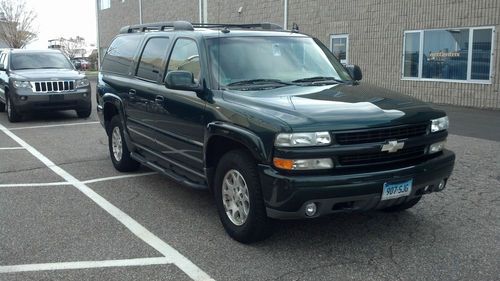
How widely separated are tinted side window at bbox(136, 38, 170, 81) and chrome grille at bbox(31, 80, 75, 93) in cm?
671

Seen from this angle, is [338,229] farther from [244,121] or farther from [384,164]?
[244,121]

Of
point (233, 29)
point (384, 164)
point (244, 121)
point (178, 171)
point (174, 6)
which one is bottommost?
point (178, 171)

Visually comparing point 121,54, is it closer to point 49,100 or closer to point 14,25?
point 49,100

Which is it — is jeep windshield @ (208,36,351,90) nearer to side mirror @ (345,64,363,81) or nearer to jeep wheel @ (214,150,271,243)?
side mirror @ (345,64,363,81)

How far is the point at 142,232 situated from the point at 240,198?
3.46 feet

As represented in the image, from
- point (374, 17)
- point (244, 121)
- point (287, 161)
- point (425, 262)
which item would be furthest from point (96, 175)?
point (374, 17)

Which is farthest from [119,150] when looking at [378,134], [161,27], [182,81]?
[378,134]

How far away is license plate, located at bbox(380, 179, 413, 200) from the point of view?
4.20m

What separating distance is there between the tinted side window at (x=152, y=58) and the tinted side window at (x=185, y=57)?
0.23m

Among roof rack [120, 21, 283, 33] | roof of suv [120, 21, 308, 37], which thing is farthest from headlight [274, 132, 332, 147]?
roof rack [120, 21, 283, 33]

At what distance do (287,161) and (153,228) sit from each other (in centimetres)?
173

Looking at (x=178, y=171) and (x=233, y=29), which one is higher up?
(x=233, y=29)

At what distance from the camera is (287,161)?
13.2 ft

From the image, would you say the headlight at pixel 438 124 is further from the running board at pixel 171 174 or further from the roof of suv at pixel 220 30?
the running board at pixel 171 174
